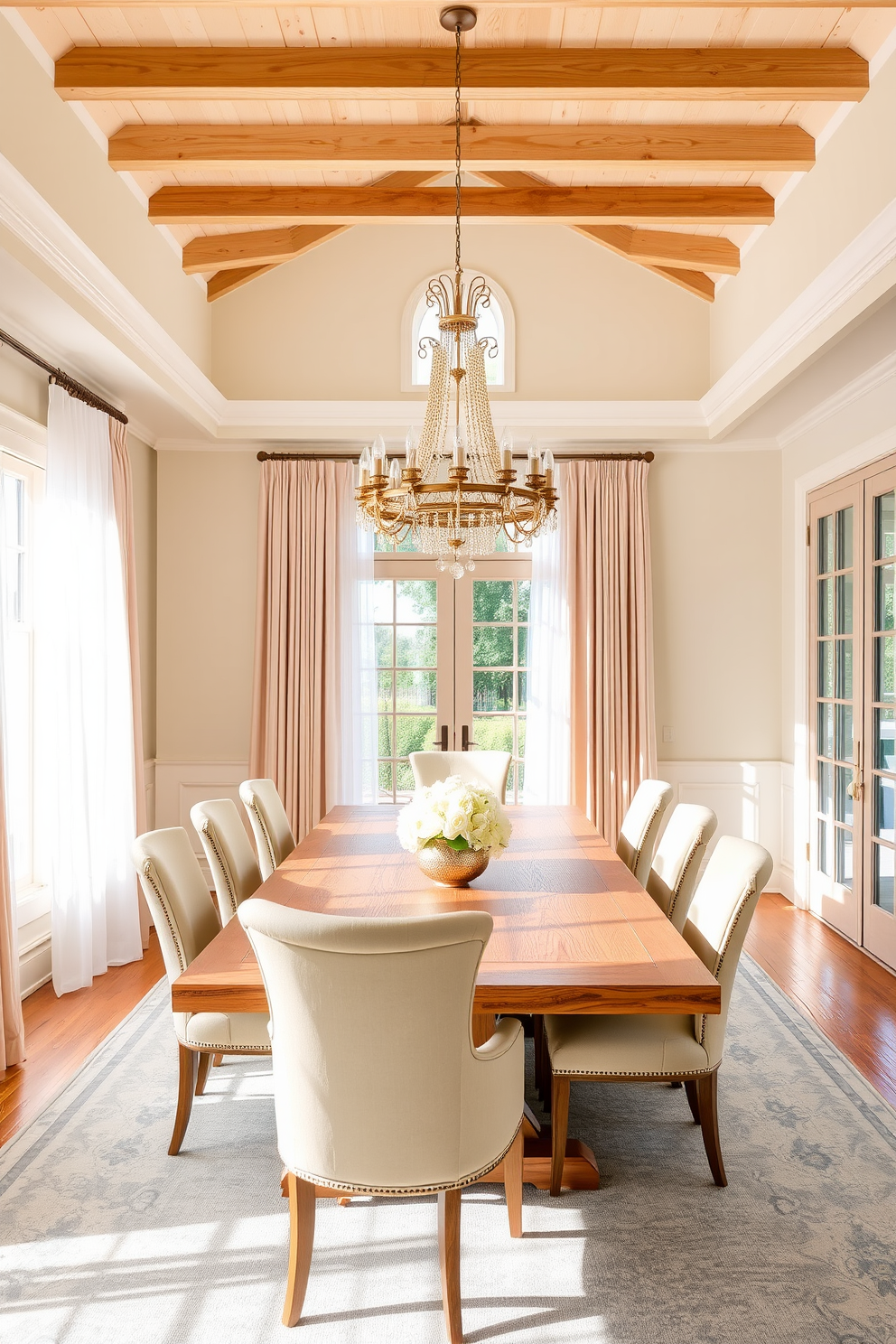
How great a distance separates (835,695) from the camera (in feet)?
16.3

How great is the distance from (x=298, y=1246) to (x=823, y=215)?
13.1 feet

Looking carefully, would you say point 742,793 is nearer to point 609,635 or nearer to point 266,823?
point 609,635

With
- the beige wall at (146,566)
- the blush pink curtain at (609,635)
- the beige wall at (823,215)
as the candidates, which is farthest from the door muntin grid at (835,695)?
the beige wall at (146,566)

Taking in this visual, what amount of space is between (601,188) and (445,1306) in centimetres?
458

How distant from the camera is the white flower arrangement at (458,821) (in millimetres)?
2645

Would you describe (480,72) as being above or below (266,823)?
above

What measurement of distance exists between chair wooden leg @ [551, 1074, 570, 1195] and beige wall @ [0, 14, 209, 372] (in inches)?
124

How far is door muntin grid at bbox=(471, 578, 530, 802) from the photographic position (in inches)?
230

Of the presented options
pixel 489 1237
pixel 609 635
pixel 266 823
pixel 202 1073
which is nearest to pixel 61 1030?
pixel 202 1073

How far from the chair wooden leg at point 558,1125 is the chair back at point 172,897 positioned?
105 cm

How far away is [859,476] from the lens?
4555 millimetres

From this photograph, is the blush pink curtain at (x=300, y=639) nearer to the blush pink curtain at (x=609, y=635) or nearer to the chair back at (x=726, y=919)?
the blush pink curtain at (x=609, y=635)

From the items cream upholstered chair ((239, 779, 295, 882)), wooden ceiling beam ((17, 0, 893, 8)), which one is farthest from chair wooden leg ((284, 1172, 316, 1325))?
wooden ceiling beam ((17, 0, 893, 8))

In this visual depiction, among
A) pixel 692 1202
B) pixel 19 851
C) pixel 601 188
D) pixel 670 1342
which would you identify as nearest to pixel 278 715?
pixel 19 851
